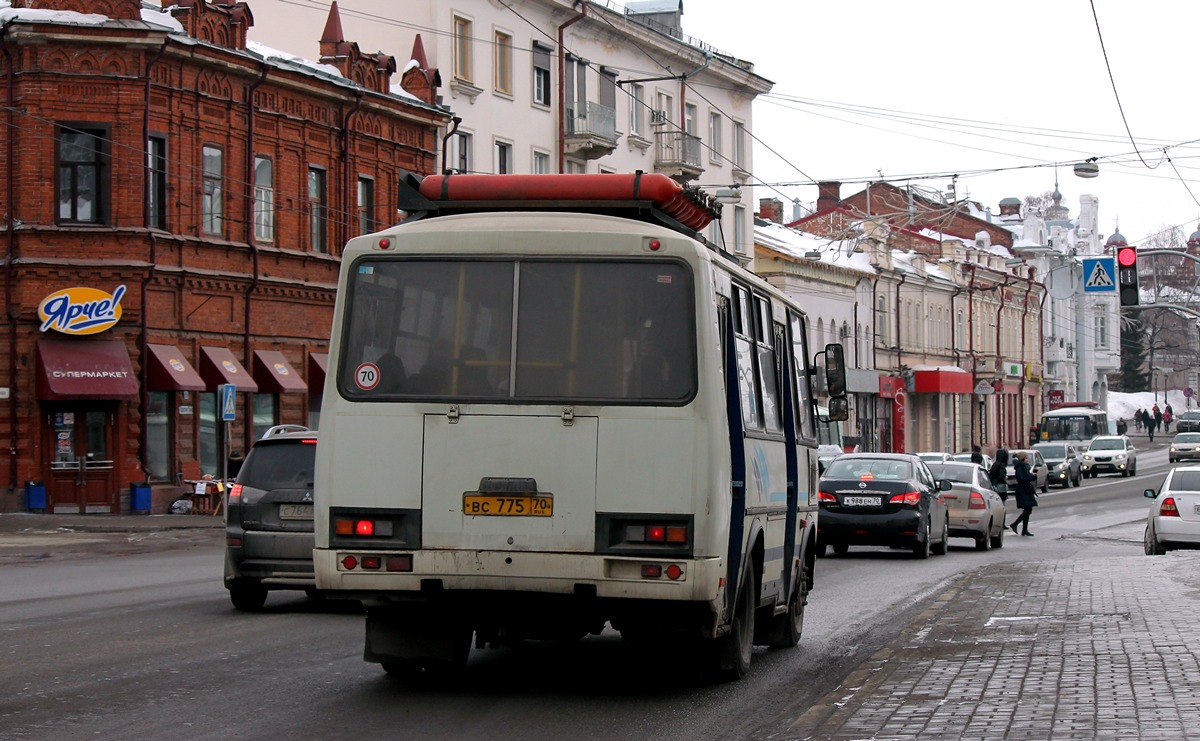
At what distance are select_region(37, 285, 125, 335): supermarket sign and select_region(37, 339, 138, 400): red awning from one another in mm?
362

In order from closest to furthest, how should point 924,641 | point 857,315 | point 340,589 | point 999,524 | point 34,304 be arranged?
point 340,589 < point 924,641 < point 999,524 < point 34,304 < point 857,315

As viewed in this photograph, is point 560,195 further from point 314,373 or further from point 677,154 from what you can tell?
point 677,154

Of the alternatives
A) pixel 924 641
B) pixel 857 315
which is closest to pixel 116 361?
pixel 924 641

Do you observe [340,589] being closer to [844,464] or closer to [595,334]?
[595,334]

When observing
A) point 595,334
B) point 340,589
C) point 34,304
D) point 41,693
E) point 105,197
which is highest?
point 105,197

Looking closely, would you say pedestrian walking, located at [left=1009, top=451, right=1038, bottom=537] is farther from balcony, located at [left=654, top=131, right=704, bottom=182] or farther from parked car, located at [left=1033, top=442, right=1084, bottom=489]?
parked car, located at [left=1033, top=442, right=1084, bottom=489]

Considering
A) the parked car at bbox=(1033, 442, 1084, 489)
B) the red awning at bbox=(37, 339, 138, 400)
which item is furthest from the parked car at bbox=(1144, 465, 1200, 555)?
the parked car at bbox=(1033, 442, 1084, 489)

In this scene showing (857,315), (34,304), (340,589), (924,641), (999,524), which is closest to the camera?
(340,589)

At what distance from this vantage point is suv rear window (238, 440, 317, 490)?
52.2ft

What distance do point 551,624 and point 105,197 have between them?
27.8 meters

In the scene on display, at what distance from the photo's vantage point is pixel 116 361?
1389 inches

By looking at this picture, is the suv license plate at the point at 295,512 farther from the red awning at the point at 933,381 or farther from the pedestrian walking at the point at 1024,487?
the red awning at the point at 933,381

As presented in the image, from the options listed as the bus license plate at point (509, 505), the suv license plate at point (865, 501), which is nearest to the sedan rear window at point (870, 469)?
the suv license plate at point (865, 501)

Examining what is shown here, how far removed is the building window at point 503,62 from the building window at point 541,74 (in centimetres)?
128
